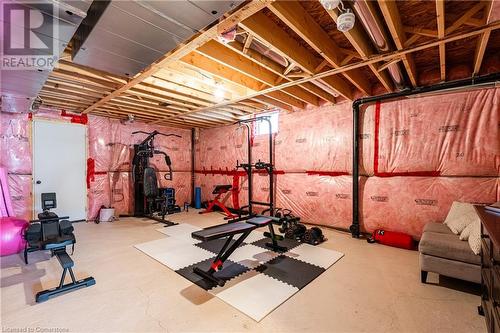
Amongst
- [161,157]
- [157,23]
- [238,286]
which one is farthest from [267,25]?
[161,157]

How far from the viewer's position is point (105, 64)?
8.68 feet

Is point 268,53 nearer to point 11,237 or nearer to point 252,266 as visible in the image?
point 252,266

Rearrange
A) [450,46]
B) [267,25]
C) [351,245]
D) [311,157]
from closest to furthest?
[267,25], [450,46], [351,245], [311,157]

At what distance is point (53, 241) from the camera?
2.60 meters

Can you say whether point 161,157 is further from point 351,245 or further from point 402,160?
point 402,160

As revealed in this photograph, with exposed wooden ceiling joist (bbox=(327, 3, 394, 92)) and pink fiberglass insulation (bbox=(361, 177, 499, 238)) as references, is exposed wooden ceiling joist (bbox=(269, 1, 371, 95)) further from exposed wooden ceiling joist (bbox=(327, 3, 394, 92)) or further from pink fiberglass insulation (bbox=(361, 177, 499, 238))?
pink fiberglass insulation (bbox=(361, 177, 499, 238))

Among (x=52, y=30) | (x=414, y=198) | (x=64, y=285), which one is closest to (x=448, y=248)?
(x=414, y=198)

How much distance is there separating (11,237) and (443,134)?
6.84m

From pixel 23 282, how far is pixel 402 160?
19.5 ft

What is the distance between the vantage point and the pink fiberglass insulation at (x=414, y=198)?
3.41 meters

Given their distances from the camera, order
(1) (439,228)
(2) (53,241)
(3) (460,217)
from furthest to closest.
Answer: (1) (439,228)
(3) (460,217)
(2) (53,241)

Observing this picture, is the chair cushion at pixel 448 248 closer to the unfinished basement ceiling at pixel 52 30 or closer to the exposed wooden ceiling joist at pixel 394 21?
the exposed wooden ceiling joist at pixel 394 21

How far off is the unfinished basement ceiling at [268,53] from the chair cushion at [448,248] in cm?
225

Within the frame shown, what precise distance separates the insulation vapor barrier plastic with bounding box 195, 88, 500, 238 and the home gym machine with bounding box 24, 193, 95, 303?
435cm
